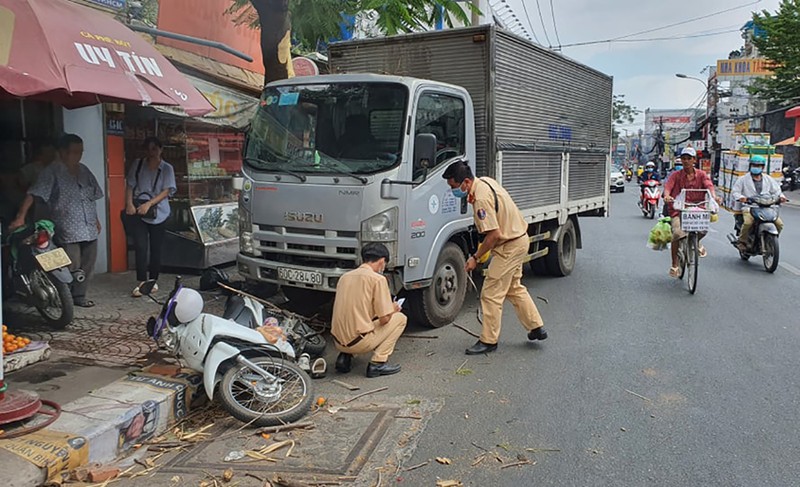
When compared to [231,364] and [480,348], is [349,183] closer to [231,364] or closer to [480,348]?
[480,348]

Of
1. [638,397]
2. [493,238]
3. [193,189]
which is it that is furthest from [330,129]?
[193,189]

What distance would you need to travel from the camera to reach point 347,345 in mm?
5145

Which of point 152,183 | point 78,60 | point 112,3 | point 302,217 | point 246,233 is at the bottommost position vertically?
point 246,233

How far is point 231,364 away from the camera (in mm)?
4336

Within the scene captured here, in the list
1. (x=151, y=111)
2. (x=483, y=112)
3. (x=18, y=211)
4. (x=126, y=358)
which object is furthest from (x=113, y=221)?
(x=483, y=112)

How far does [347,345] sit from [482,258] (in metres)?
A: 1.60

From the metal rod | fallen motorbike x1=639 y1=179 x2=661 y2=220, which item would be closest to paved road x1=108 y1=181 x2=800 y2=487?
the metal rod

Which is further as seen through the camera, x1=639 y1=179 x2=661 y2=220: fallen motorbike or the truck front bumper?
x1=639 y1=179 x2=661 y2=220: fallen motorbike

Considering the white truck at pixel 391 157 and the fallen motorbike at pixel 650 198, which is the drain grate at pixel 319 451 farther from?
the fallen motorbike at pixel 650 198

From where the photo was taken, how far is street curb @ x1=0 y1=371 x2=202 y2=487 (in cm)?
329

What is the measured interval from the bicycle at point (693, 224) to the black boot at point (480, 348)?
3.58 m

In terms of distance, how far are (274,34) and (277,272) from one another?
9.67 feet

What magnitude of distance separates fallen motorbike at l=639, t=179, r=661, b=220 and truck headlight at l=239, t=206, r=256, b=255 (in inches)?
575

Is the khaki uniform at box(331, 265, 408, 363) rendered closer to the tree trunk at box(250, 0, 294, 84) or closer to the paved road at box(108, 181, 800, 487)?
the paved road at box(108, 181, 800, 487)
